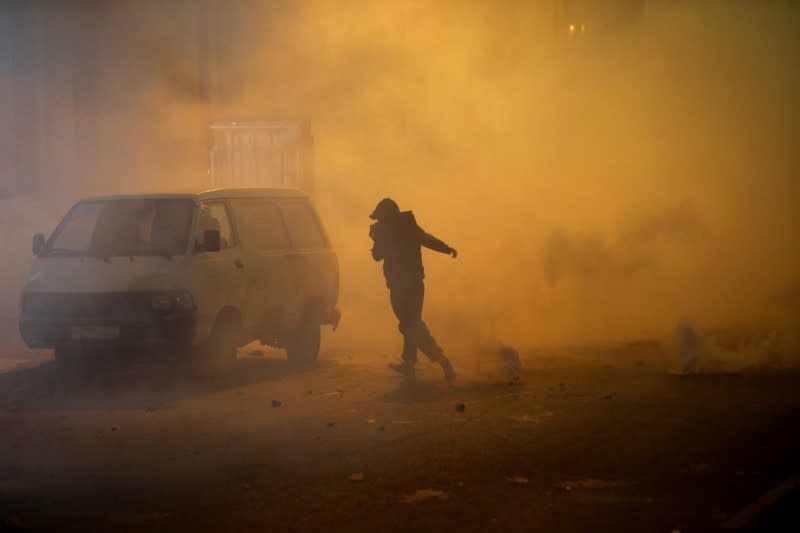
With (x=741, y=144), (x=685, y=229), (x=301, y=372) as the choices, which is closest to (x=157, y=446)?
(x=301, y=372)

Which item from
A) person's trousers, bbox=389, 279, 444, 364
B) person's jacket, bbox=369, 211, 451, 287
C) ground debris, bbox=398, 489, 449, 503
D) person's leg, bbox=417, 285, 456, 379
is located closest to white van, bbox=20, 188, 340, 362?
person's jacket, bbox=369, 211, 451, 287

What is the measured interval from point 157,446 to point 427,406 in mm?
2358

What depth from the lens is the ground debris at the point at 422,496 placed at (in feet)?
21.6

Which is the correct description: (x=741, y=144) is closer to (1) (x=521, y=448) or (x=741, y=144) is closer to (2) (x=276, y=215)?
(2) (x=276, y=215)

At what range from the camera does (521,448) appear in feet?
25.8

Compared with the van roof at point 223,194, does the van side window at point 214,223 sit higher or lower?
lower

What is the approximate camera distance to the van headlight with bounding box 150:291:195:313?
1032 cm

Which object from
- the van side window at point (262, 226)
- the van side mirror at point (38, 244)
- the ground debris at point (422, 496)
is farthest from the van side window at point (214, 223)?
the ground debris at point (422, 496)

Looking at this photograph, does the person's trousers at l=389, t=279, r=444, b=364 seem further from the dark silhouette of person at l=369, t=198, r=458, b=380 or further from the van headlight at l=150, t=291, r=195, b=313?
the van headlight at l=150, t=291, r=195, b=313

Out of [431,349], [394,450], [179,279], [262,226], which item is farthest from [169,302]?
[394,450]

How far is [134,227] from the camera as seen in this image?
11242mm

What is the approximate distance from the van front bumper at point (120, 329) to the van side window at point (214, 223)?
2.48ft

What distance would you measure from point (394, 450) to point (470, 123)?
11628mm

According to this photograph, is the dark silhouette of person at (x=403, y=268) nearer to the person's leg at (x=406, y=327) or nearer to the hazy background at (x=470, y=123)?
the person's leg at (x=406, y=327)
